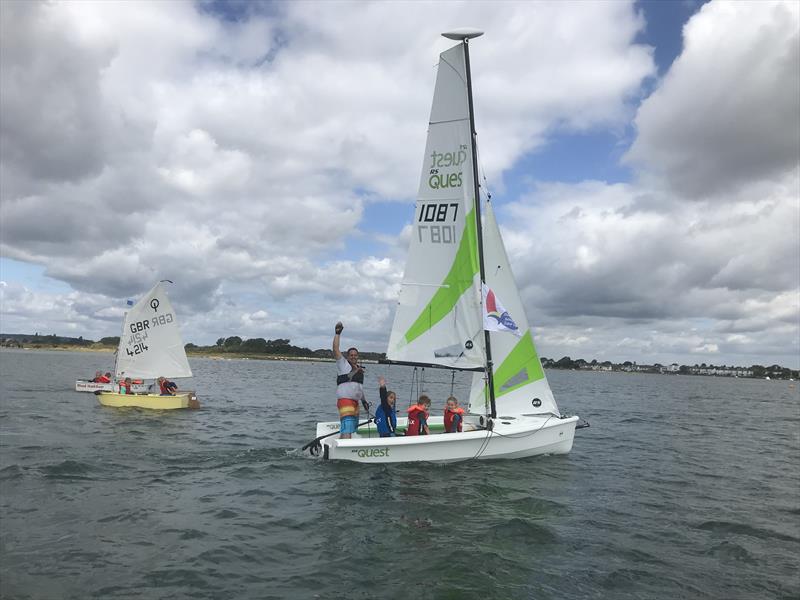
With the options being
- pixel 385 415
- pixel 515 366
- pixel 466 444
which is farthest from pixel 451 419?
pixel 515 366

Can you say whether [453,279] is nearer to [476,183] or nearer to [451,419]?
[476,183]

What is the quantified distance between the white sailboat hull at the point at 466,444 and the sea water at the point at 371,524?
0.30 metres

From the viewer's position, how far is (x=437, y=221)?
15.9m

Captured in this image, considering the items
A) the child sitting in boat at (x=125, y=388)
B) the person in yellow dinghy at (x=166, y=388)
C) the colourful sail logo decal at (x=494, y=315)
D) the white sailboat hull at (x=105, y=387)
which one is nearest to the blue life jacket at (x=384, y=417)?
the colourful sail logo decal at (x=494, y=315)

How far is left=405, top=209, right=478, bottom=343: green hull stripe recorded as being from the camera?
15719 mm

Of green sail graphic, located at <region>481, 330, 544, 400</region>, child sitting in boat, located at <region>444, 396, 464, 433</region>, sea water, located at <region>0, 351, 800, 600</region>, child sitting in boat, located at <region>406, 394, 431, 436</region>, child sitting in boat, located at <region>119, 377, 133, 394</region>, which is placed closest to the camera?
sea water, located at <region>0, 351, 800, 600</region>

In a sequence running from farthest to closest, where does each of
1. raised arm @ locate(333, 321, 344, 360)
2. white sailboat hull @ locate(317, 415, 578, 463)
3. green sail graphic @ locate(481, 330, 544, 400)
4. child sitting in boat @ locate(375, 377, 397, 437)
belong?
green sail graphic @ locate(481, 330, 544, 400)
child sitting in boat @ locate(375, 377, 397, 437)
white sailboat hull @ locate(317, 415, 578, 463)
raised arm @ locate(333, 321, 344, 360)

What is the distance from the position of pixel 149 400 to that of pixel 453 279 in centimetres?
1767

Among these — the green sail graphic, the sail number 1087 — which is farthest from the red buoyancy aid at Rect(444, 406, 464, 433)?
the sail number 1087

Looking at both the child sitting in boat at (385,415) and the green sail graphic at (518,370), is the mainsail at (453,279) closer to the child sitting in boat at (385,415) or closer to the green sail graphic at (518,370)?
the green sail graphic at (518,370)

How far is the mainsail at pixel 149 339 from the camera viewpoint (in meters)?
28.0

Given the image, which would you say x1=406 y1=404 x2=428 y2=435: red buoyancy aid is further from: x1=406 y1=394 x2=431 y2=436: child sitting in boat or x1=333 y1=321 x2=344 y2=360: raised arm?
x1=333 y1=321 x2=344 y2=360: raised arm

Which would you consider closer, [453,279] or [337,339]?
[337,339]

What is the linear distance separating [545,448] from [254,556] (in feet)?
32.2
